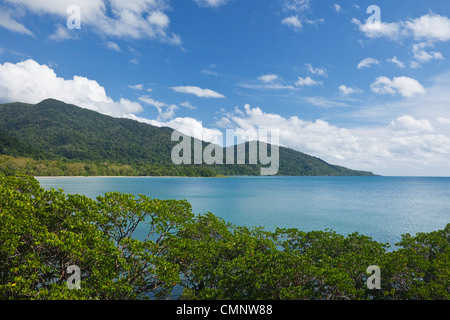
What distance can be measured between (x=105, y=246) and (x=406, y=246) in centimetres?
1406

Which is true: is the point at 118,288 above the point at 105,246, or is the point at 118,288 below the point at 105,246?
below

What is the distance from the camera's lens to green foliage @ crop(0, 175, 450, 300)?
8336 millimetres

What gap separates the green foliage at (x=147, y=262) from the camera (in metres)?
8.34

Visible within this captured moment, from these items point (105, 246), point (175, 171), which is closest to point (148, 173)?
point (175, 171)

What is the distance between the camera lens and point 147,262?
10.1 meters

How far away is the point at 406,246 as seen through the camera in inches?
523

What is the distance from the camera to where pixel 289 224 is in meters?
33.3

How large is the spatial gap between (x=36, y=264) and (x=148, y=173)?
144033 millimetres
